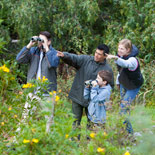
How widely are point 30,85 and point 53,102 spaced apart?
22.7 inches

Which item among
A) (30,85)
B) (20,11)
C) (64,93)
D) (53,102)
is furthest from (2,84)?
(20,11)

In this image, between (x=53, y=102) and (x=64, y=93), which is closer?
(x=53, y=102)

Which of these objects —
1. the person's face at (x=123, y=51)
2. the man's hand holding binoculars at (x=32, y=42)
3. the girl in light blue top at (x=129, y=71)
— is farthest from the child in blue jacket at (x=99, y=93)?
the man's hand holding binoculars at (x=32, y=42)

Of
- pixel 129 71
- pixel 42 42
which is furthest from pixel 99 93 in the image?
pixel 42 42

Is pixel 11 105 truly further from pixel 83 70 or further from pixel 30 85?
pixel 83 70

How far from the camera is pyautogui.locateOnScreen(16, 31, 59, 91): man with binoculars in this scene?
4.33 m

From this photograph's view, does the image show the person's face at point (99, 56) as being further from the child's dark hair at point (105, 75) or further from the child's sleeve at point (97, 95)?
the child's sleeve at point (97, 95)

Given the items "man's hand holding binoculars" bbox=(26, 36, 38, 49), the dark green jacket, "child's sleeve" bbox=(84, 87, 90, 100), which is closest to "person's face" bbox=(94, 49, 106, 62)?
the dark green jacket

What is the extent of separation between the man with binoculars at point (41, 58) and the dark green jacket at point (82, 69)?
22 centimetres

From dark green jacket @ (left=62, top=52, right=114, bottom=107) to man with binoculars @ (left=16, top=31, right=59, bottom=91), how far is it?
222mm

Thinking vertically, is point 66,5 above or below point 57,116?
above

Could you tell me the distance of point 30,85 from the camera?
292cm

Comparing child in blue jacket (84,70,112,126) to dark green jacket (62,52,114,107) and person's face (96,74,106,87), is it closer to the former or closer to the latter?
person's face (96,74,106,87)

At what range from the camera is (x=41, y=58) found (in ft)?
14.5
